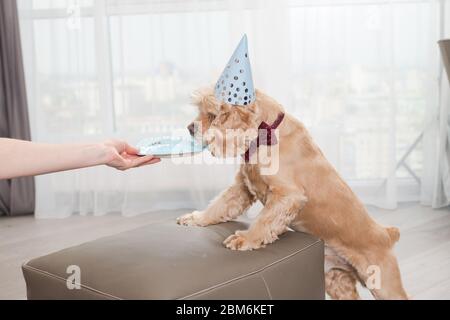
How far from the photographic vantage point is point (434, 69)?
342 cm

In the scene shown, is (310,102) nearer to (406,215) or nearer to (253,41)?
(253,41)

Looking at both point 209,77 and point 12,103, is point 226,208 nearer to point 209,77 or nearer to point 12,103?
point 209,77

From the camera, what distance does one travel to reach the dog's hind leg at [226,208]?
1.73 metres

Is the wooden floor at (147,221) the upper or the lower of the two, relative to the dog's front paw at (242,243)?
lower

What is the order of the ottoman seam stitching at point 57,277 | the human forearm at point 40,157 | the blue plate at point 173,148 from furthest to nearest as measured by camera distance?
the blue plate at point 173,148 → the human forearm at point 40,157 → the ottoman seam stitching at point 57,277

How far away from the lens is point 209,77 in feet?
11.6

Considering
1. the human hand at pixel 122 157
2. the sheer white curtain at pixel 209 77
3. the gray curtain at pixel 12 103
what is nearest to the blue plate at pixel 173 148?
the human hand at pixel 122 157

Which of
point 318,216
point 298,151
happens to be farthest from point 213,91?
point 318,216

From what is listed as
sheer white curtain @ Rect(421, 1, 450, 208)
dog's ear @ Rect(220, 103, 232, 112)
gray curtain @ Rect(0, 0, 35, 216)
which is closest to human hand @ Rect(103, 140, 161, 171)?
dog's ear @ Rect(220, 103, 232, 112)

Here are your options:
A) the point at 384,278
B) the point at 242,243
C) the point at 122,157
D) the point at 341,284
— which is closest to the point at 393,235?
the point at 384,278

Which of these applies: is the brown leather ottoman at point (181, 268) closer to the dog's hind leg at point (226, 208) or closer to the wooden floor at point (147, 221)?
the dog's hind leg at point (226, 208)

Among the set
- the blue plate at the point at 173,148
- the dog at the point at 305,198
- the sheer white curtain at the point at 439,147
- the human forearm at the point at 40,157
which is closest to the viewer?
the human forearm at the point at 40,157

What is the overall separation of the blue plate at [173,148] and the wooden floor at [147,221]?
0.92 meters

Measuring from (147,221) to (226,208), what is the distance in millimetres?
1702
